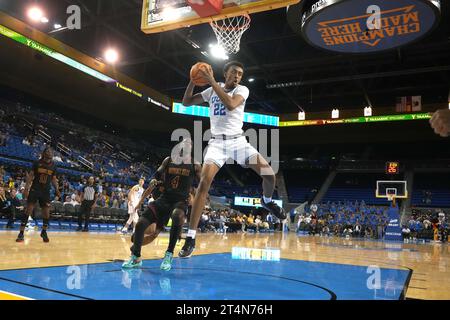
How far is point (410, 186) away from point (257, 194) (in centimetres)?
1152

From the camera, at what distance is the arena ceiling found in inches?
619

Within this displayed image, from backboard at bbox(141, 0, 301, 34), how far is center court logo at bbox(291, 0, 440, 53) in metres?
4.23

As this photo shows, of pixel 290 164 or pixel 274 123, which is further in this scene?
pixel 290 164

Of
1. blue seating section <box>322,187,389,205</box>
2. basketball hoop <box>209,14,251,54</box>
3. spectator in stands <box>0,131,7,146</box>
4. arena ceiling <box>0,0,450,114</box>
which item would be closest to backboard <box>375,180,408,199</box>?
blue seating section <box>322,187,389,205</box>

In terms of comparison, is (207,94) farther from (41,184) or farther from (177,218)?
(41,184)

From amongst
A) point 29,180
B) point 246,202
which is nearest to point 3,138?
point 29,180

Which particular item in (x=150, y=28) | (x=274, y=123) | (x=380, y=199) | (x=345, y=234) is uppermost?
(x=274, y=123)

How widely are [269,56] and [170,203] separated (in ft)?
56.5

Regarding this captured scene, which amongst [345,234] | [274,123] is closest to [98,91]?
[274,123]

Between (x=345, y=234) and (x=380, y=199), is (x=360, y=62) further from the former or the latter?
(x=380, y=199)

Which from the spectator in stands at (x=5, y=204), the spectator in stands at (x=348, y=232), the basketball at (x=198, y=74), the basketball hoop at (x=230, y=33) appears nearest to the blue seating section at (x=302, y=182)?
the spectator in stands at (x=348, y=232)

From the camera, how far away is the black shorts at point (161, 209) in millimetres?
4319
